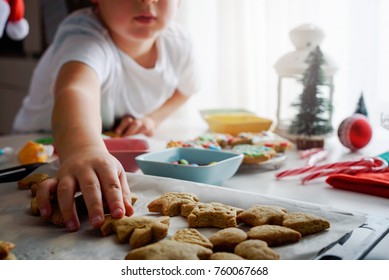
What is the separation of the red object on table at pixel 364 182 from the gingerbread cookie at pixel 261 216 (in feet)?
0.80

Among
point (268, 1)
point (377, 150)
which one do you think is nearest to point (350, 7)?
point (268, 1)

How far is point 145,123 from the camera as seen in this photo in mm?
1438

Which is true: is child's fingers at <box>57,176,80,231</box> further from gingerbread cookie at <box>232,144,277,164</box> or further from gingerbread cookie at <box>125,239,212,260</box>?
gingerbread cookie at <box>232,144,277,164</box>

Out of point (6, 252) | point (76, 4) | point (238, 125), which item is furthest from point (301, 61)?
point (76, 4)

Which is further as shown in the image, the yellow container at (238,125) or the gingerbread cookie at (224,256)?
the yellow container at (238,125)

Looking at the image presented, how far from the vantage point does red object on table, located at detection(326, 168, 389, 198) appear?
33.7 inches

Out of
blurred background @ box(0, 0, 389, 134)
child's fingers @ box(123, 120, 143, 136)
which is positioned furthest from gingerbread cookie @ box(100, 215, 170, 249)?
blurred background @ box(0, 0, 389, 134)

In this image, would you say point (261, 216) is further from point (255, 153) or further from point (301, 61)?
point (301, 61)

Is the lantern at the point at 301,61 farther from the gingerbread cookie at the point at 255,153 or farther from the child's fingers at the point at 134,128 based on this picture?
the child's fingers at the point at 134,128

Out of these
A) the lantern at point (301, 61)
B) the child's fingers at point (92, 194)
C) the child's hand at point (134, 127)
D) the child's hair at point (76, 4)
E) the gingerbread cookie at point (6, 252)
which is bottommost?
the child's hand at point (134, 127)

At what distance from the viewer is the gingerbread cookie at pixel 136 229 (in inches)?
24.3

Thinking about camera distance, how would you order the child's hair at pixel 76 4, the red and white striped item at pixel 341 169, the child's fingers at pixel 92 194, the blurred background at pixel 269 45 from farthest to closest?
1. the child's hair at pixel 76 4
2. the blurred background at pixel 269 45
3. the red and white striped item at pixel 341 169
4. the child's fingers at pixel 92 194

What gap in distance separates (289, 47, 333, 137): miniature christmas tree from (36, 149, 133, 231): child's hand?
2.05 ft

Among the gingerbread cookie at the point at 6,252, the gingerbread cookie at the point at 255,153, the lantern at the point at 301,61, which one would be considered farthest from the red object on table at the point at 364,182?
the gingerbread cookie at the point at 6,252
